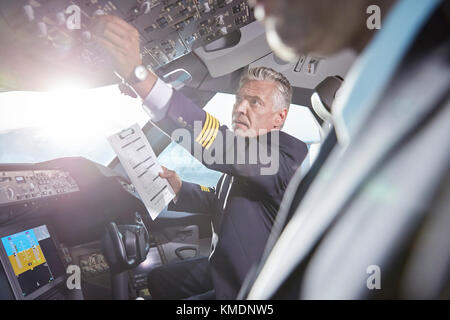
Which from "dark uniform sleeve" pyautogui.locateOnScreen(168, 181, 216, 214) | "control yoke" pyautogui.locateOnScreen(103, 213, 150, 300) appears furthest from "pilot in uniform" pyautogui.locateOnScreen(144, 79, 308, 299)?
"dark uniform sleeve" pyautogui.locateOnScreen(168, 181, 216, 214)

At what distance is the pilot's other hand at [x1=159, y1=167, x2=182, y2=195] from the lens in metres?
1.23

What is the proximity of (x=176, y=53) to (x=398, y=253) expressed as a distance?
121 centimetres

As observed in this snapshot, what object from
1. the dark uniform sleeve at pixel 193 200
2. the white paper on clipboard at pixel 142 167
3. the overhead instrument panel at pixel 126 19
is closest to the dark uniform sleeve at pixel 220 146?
the overhead instrument panel at pixel 126 19

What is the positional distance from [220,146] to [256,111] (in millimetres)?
401

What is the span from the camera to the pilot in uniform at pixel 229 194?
0.65 m

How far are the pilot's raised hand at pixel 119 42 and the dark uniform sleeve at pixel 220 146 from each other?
0.45 ft

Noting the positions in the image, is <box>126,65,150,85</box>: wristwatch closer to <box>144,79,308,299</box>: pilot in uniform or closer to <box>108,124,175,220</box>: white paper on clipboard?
<box>144,79,308,299</box>: pilot in uniform

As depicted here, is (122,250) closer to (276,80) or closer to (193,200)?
(193,200)

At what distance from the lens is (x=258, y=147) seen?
0.74 metres

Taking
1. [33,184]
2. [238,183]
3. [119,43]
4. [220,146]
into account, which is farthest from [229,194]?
[33,184]

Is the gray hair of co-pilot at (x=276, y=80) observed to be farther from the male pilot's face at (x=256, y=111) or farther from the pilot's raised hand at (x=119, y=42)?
the pilot's raised hand at (x=119, y=42)

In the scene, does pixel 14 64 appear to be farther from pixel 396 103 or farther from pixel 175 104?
pixel 396 103
